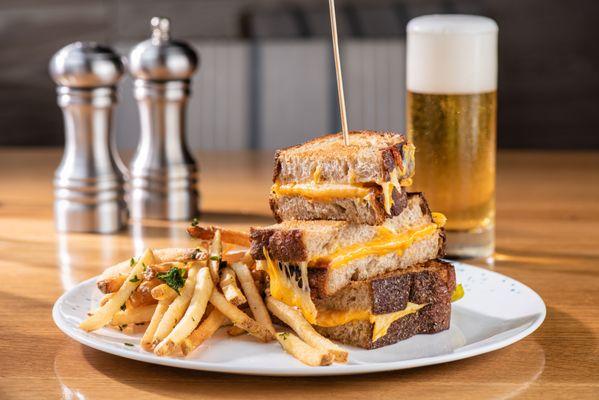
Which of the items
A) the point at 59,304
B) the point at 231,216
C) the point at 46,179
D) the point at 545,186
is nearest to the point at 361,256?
the point at 59,304

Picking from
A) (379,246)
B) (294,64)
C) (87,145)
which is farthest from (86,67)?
(294,64)

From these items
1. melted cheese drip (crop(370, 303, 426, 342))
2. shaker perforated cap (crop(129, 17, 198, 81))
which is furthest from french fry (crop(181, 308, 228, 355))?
shaker perforated cap (crop(129, 17, 198, 81))

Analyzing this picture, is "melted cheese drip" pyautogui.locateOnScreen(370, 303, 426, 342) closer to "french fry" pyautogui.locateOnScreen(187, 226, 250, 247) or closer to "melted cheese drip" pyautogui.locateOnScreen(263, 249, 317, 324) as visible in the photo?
"melted cheese drip" pyautogui.locateOnScreen(263, 249, 317, 324)

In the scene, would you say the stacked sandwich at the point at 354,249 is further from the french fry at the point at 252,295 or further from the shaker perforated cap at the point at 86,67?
the shaker perforated cap at the point at 86,67

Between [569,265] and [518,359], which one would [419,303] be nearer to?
[518,359]

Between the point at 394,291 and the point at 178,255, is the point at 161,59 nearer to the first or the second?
the point at 178,255

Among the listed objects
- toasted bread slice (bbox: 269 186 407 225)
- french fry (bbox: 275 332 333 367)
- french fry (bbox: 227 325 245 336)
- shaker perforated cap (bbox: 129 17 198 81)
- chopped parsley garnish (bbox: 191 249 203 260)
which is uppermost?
shaker perforated cap (bbox: 129 17 198 81)

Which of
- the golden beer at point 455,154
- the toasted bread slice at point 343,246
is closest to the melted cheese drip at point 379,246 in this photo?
the toasted bread slice at point 343,246
